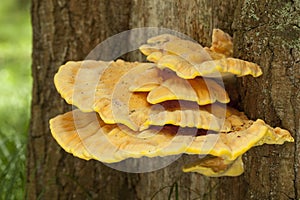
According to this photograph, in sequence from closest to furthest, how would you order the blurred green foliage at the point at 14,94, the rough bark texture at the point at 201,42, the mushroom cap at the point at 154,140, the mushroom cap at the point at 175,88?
the mushroom cap at the point at 154,140, the mushroom cap at the point at 175,88, the rough bark texture at the point at 201,42, the blurred green foliage at the point at 14,94

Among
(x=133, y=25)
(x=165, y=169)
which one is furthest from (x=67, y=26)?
(x=165, y=169)

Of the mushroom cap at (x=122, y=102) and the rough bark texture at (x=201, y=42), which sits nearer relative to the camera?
the mushroom cap at (x=122, y=102)

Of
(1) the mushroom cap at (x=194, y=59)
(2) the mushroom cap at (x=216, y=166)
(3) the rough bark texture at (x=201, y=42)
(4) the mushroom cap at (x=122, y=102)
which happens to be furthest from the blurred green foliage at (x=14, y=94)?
(1) the mushroom cap at (x=194, y=59)

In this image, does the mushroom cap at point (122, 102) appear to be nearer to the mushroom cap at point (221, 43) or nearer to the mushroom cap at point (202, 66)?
the mushroom cap at point (202, 66)

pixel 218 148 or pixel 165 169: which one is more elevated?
pixel 218 148

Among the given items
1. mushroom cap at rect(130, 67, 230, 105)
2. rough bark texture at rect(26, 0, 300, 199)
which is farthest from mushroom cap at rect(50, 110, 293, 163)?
rough bark texture at rect(26, 0, 300, 199)

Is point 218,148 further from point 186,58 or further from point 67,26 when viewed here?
point 67,26
